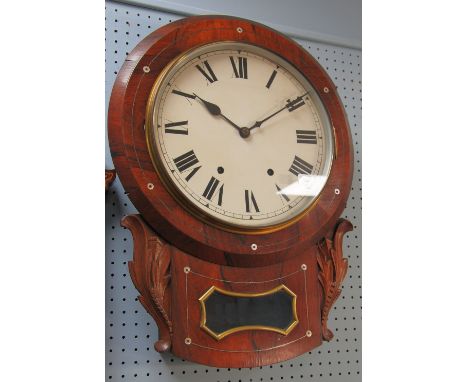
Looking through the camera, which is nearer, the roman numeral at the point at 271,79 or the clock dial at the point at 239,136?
the clock dial at the point at 239,136

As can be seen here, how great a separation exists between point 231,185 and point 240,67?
0.23 m

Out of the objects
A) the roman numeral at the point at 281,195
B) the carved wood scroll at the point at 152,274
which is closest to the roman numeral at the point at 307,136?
the roman numeral at the point at 281,195

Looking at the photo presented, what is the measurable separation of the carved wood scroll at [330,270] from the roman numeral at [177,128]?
335 mm

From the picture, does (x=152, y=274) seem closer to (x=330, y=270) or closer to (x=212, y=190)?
(x=212, y=190)

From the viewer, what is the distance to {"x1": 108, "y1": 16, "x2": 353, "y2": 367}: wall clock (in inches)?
35.4

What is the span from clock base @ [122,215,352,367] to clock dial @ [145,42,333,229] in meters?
0.09

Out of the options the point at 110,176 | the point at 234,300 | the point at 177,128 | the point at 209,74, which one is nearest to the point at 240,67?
the point at 209,74

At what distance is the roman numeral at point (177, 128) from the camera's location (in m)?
0.93

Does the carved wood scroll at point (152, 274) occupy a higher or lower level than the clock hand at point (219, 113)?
lower

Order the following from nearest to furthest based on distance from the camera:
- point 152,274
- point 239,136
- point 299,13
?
point 152,274 < point 239,136 < point 299,13

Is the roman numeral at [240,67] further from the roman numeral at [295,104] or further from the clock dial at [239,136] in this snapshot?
the roman numeral at [295,104]

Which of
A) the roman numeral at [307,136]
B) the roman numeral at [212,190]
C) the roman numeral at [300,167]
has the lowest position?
the roman numeral at [212,190]

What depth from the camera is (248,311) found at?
37.4 inches

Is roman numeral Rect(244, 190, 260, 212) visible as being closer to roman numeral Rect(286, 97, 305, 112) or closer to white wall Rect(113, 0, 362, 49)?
roman numeral Rect(286, 97, 305, 112)
